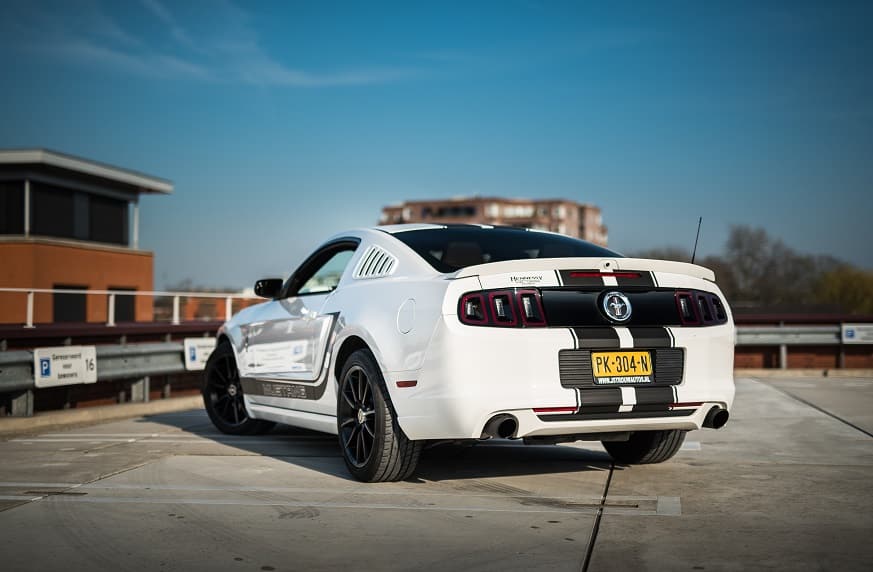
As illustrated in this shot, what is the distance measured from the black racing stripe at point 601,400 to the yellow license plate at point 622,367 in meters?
0.06

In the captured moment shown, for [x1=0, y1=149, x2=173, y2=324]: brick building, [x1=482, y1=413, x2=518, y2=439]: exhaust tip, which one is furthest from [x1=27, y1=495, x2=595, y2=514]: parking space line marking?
[x1=0, y1=149, x2=173, y2=324]: brick building

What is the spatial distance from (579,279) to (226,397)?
429 centimetres

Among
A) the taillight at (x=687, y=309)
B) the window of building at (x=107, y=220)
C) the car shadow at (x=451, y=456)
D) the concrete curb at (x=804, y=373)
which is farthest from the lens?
the window of building at (x=107, y=220)

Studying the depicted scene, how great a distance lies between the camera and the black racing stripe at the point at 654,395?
533cm

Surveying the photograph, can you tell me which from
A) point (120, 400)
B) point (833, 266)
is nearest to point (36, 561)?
point (120, 400)

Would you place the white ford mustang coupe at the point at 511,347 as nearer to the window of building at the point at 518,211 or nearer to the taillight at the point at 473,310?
the taillight at the point at 473,310

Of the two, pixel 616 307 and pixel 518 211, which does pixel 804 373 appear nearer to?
pixel 616 307

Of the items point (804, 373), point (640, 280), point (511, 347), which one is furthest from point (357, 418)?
point (804, 373)

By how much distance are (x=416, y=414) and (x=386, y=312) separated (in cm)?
69

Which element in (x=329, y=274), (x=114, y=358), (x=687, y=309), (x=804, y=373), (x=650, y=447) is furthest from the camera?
(x=804, y=373)

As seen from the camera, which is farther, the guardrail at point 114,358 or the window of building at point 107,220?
the window of building at point 107,220

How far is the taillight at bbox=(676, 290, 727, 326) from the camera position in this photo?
5602 mm

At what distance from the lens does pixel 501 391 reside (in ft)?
16.6

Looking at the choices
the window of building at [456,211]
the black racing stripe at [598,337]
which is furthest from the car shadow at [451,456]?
the window of building at [456,211]
